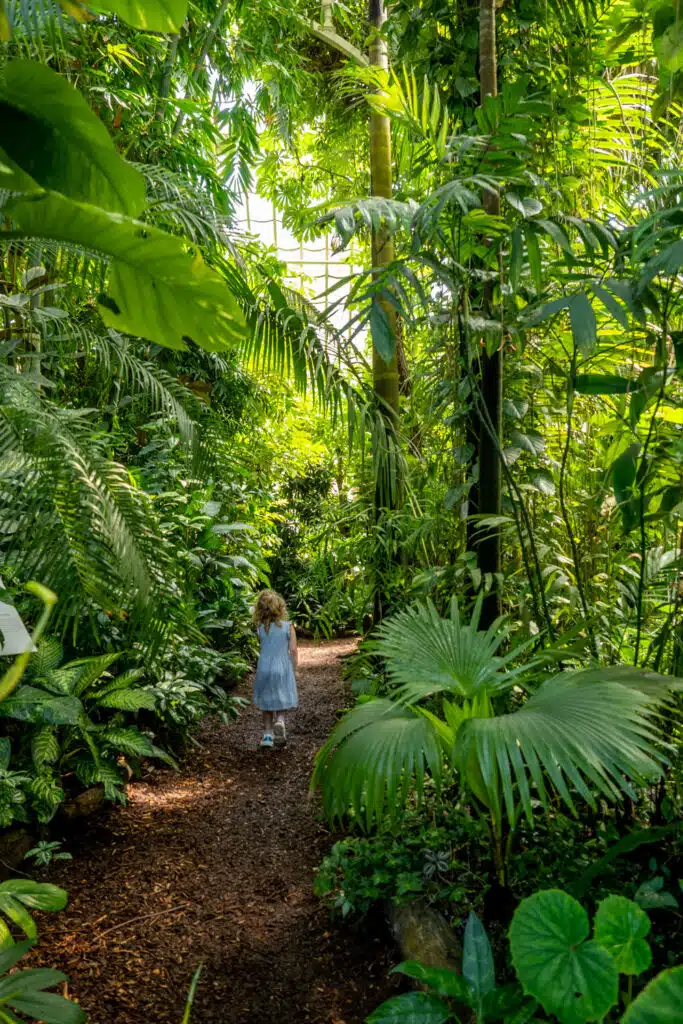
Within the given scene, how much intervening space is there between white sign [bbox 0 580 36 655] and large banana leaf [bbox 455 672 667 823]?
0.90 meters

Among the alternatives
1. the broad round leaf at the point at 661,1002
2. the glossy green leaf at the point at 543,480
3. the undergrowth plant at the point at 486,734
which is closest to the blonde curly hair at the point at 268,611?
the glossy green leaf at the point at 543,480

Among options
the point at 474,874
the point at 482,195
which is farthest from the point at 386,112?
the point at 474,874

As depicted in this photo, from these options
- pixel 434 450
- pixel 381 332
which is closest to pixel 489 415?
pixel 381 332

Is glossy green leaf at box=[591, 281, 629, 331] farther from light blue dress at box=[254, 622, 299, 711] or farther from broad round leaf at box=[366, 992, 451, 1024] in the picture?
light blue dress at box=[254, 622, 299, 711]

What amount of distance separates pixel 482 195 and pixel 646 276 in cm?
133

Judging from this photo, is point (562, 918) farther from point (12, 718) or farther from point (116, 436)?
point (116, 436)

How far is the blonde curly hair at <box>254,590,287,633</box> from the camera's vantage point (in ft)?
17.5

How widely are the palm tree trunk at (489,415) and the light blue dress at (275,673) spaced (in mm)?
2522

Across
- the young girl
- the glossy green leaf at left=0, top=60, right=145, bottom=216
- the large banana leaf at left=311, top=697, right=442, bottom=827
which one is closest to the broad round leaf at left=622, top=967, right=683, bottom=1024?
the large banana leaf at left=311, top=697, right=442, bottom=827

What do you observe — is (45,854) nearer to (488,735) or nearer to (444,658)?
(444,658)

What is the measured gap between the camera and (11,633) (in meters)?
1.31

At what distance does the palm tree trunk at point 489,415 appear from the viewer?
8.69ft

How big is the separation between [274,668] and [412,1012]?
3389 millimetres

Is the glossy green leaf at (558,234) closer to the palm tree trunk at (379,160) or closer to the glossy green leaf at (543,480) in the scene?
the glossy green leaf at (543,480)
